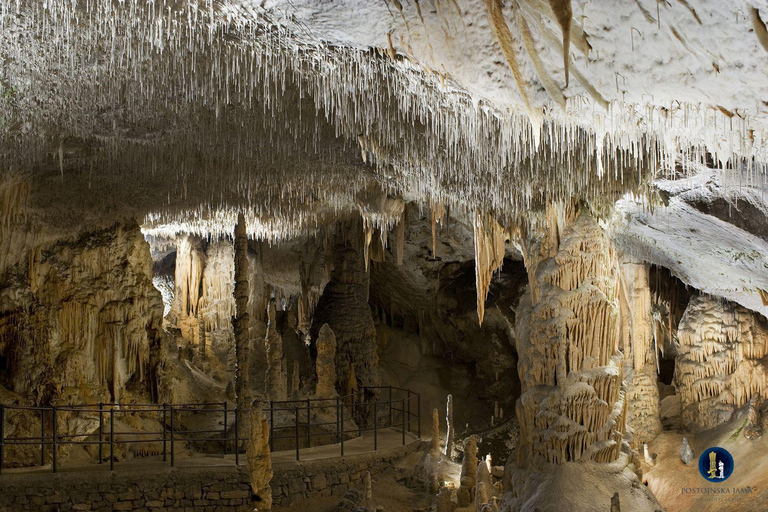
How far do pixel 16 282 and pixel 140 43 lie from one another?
7266 mm

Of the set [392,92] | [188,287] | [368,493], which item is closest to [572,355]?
[368,493]

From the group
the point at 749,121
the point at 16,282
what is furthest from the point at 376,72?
the point at 16,282

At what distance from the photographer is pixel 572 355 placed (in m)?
9.35

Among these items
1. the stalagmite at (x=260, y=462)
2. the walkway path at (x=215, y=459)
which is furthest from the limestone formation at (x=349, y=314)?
the stalagmite at (x=260, y=462)

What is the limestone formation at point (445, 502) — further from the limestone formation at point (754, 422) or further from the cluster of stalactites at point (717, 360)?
the cluster of stalactites at point (717, 360)

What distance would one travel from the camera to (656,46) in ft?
15.1

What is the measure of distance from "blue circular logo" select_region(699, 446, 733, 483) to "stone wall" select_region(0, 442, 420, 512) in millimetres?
5901

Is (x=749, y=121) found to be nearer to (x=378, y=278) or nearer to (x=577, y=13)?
(x=577, y=13)

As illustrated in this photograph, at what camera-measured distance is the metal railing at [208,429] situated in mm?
9625

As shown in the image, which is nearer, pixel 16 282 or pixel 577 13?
pixel 577 13

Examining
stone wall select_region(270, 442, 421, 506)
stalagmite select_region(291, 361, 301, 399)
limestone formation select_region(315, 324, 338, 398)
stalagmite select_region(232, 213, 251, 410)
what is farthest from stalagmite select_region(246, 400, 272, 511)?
stalagmite select_region(291, 361, 301, 399)

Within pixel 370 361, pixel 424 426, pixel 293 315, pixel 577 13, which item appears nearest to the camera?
pixel 577 13

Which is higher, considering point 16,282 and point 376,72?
point 376,72

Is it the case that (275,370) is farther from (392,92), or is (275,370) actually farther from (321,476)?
(392,92)
